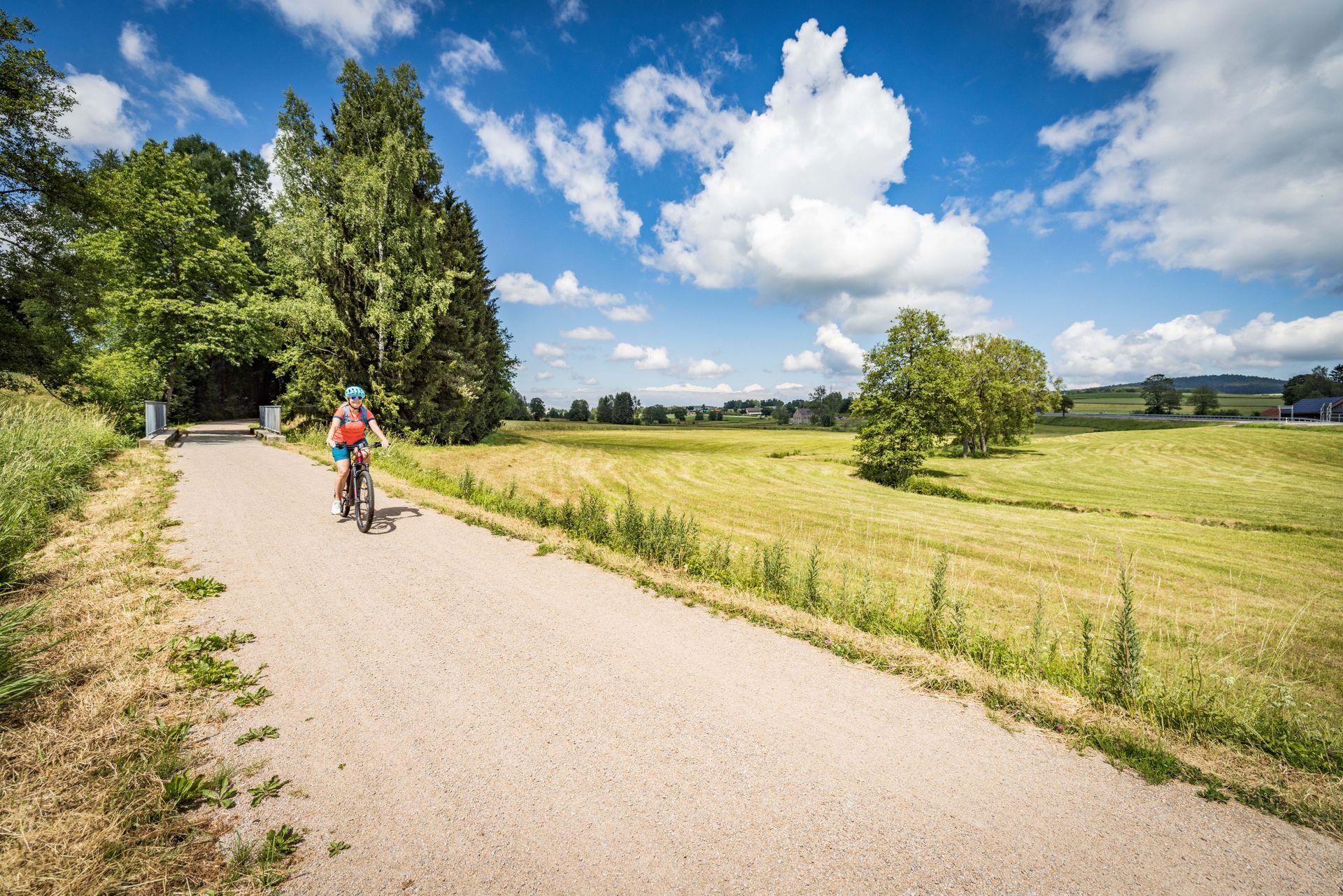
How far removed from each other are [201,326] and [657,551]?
30.6 metres

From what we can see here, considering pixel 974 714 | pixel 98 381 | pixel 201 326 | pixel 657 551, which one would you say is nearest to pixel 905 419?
pixel 657 551

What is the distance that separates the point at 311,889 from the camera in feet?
7.69

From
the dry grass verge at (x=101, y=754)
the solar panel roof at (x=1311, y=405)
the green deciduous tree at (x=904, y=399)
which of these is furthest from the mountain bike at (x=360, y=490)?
the solar panel roof at (x=1311, y=405)

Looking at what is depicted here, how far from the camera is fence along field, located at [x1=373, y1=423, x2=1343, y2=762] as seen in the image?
6.63 m

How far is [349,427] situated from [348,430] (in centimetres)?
6

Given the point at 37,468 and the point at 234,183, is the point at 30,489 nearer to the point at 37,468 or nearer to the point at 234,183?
the point at 37,468

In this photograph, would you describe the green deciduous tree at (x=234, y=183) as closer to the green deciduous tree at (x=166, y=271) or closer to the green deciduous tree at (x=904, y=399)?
the green deciduous tree at (x=166, y=271)

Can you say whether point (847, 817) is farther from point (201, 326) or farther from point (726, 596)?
point (201, 326)

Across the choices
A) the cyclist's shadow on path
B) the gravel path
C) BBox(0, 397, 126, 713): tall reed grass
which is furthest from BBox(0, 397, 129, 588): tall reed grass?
the cyclist's shadow on path

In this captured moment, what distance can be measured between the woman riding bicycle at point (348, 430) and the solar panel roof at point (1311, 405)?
421 feet

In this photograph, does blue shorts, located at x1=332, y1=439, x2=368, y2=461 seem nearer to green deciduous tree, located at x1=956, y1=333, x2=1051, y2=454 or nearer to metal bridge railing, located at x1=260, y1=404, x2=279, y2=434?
metal bridge railing, located at x1=260, y1=404, x2=279, y2=434

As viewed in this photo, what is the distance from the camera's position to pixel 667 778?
311 cm

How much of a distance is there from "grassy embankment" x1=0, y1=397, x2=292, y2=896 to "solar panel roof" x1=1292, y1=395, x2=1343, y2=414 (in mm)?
129555

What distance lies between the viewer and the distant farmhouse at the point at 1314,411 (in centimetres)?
7275
